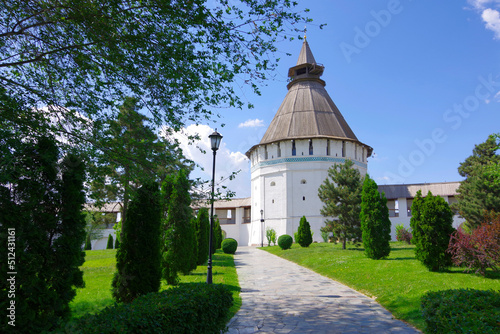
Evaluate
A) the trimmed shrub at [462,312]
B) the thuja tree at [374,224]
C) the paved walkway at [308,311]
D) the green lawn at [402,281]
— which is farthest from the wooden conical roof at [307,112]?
the trimmed shrub at [462,312]

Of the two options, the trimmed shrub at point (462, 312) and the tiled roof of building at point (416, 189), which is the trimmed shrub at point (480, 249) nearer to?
the trimmed shrub at point (462, 312)

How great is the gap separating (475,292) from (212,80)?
17.2ft

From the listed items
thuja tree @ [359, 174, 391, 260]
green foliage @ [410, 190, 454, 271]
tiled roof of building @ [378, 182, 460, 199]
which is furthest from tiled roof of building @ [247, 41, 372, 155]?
green foliage @ [410, 190, 454, 271]

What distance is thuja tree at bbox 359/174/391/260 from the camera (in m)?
14.6

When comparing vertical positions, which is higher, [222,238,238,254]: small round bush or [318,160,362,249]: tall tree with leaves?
[318,160,362,249]: tall tree with leaves

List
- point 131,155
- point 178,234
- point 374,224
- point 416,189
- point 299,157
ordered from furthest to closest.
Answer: point 416,189
point 299,157
point 374,224
point 178,234
point 131,155

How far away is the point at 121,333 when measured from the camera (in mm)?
3184

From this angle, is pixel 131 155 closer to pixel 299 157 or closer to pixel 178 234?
pixel 178 234

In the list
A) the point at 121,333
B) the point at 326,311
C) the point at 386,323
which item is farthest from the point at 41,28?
the point at 386,323

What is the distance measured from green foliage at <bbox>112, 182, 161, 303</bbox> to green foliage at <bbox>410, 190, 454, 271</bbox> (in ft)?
25.6

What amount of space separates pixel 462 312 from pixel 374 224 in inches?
442

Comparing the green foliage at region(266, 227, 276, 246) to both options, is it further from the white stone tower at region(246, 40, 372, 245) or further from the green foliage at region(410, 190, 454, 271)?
the green foliage at region(410, 190, 454, 271)

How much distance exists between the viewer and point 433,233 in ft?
33.1

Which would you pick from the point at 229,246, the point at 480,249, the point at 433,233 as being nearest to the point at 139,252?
the point at 480,249
